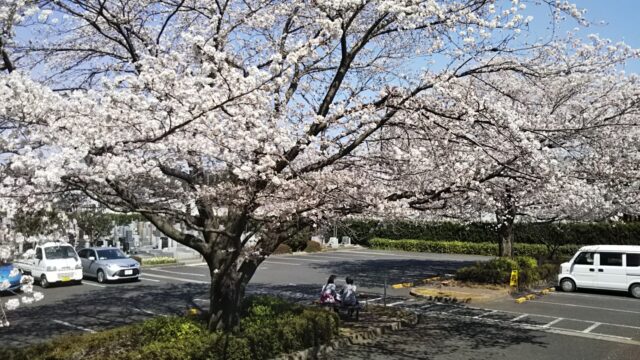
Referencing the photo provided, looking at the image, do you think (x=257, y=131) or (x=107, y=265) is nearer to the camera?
(x=257, y=131)

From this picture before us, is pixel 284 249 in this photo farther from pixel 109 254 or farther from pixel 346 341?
pixel 346 341

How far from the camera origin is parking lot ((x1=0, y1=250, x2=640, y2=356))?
38.3 feet

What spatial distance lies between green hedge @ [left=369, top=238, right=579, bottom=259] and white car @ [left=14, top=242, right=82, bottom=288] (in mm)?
23157

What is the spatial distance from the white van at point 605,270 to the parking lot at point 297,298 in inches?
16.5

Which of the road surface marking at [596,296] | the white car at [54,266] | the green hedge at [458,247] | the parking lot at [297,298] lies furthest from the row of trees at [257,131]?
the green hedge at [458,247]

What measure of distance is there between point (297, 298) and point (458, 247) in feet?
68.7

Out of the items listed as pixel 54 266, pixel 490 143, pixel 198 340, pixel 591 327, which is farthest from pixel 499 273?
pixel 54 266

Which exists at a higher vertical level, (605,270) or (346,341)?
(605,270)

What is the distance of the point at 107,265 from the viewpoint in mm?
19609

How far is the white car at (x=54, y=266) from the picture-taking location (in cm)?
1831

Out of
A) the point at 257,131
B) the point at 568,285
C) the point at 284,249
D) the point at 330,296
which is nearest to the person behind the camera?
the point at 257,131

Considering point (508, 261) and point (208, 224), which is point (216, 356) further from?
point (508, 261)

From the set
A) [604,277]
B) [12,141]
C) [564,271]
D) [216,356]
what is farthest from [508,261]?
[12,141]

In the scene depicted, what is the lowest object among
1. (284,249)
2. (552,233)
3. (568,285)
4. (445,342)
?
(445,342)
